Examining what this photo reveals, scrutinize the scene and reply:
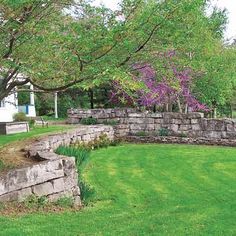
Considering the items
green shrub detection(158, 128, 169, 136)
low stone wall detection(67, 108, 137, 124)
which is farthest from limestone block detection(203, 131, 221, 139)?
low stone wall detection(67, 108, 137, 124)

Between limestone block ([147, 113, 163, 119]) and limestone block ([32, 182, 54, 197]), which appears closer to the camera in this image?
limestone block ([32, 182, 54, 197])

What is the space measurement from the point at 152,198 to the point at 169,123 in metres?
9.58

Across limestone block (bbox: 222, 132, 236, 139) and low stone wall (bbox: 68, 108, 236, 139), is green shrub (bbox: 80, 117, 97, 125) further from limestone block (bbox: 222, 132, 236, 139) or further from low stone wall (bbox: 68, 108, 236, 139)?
limestone block (bbox: 222, 132, 236, 139)

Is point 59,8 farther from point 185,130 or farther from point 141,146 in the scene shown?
point 185,130

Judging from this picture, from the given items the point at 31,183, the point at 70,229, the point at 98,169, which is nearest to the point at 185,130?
the point at 98,169

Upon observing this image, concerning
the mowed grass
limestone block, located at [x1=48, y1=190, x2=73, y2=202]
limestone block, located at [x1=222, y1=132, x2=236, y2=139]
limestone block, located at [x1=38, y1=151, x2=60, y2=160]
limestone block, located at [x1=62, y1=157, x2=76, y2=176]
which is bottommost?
the mowed grass

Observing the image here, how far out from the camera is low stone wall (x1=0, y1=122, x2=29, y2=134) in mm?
15188

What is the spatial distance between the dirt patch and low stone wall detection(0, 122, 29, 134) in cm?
361

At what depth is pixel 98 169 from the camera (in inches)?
470

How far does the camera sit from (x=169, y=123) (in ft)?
59.8

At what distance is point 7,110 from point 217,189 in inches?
592

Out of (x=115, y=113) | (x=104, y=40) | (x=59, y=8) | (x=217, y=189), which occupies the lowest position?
(x=217, y=189)

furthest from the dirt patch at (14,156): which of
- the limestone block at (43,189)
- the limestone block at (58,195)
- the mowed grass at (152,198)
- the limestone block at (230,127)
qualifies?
the limestone block at (230,127)

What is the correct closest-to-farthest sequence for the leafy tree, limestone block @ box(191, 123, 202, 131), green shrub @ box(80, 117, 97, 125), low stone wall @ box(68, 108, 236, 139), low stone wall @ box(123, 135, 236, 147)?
the leafy tree
low stone wall @ box(123, 135, 236, 147)
low stone wall @ box(68, 108, 236, 139)
limestone block @ box(191, 123, 202, 131)
green shrub @ box(80, 117, 97, 125)
